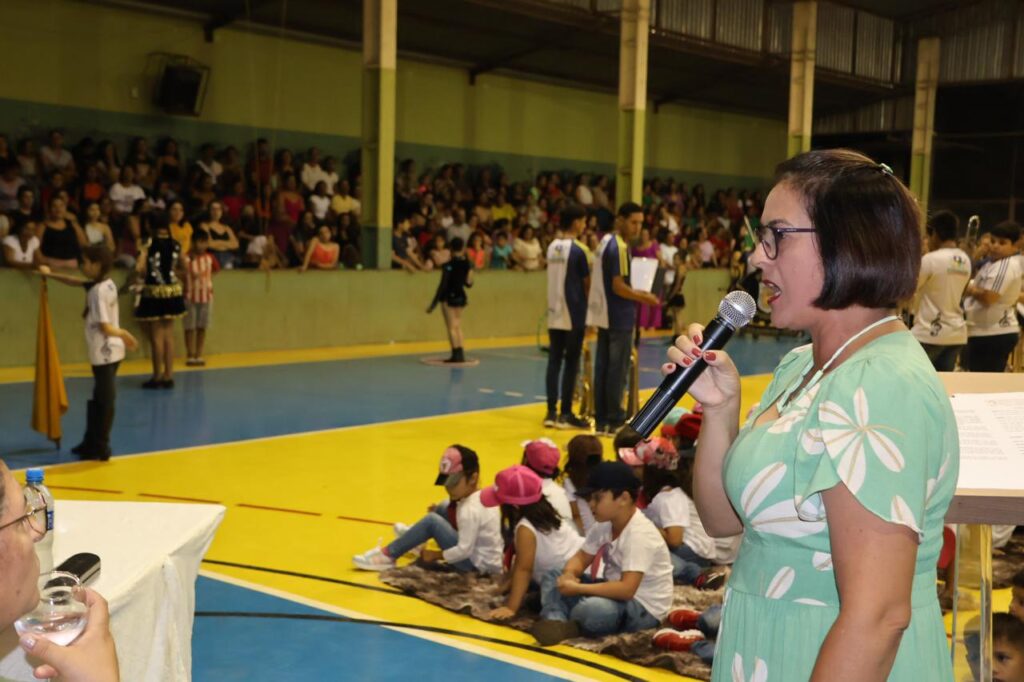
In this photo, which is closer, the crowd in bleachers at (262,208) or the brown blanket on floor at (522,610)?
the brown blanket on floor at (522,610)

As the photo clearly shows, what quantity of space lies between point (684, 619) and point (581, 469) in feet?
→ 3.78

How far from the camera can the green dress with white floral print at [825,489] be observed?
1.70 meters

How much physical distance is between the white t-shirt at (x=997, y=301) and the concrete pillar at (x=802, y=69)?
13948 mm

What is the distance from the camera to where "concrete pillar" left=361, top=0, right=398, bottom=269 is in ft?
51.2

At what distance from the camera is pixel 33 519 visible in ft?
6.44

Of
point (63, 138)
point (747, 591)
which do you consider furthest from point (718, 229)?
point (747, 591)

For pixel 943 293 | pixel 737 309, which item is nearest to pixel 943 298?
pixel 943 293

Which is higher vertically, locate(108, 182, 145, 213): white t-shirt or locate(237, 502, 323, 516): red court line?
locate(108, 182, 145, 213): white t-shirt

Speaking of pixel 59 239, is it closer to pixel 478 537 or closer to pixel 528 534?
pixel 478 537

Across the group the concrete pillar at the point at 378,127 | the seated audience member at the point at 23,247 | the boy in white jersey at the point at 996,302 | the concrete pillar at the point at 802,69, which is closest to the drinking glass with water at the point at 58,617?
the boy in white jersey at the point at 996,302

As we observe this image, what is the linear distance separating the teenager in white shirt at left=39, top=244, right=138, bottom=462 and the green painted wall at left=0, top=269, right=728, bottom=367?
5.14 m

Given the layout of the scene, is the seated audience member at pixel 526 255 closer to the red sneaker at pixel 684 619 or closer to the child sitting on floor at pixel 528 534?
the child sitting on floor at pixel 528 534

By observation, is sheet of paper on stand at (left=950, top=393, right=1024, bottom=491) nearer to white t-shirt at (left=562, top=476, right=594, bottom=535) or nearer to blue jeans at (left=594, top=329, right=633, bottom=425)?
white t-shirt at (left=562, top=476, right=594, bottom=535)

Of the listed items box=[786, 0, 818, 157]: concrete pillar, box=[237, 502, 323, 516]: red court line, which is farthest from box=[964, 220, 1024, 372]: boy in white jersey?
box=[786, 0, 818, 157]: concrete pillar
